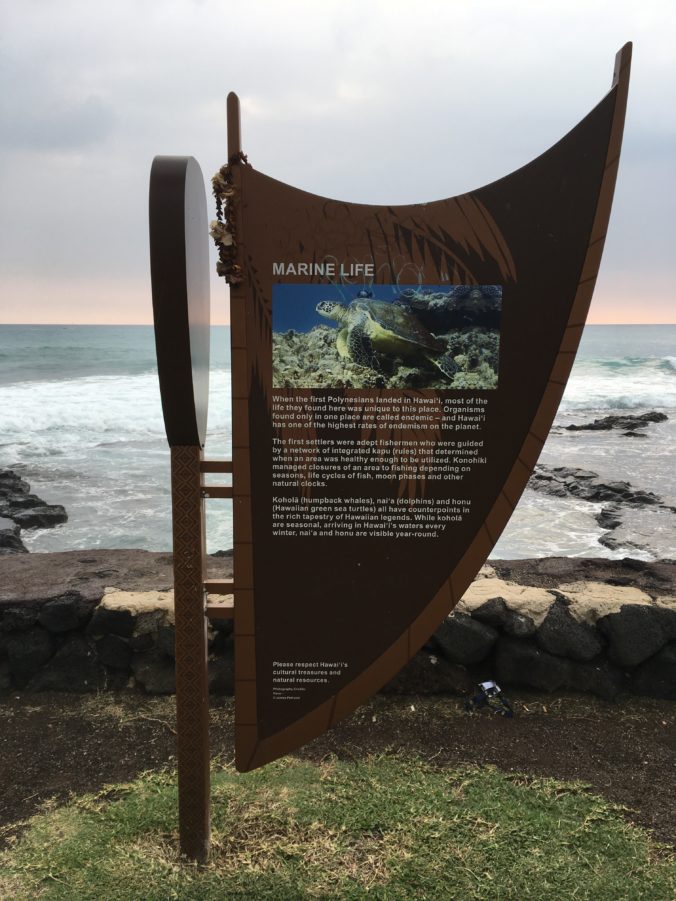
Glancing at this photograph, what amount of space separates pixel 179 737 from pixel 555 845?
5.08 feet

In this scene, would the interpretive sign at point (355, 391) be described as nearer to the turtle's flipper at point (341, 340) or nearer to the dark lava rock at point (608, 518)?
the turtle's flipper at point (341, 340)

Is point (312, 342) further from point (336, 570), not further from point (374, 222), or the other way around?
point (336, 570)

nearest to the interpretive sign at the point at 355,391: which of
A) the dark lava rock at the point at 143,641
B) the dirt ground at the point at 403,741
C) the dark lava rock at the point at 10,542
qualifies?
the dirt ground at the point at 403,741

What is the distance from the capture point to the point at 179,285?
2.16 metres

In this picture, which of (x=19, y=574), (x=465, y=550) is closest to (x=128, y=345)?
(x=19, y=574)

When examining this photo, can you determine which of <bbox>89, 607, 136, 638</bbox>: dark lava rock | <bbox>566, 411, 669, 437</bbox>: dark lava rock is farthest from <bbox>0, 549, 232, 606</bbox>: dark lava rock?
<bbox>566, 411, 669, 437</bbox>: dark lava rock

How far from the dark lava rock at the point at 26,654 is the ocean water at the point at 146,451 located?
15.0 ft

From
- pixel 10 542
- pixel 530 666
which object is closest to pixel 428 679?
pixel 530 666

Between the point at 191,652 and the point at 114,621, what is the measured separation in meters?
1.68

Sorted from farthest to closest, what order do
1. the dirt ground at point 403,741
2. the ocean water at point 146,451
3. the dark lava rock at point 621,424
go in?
the dark lava rock at point 621,424, the ocean water at point 146,451, the dirt ground at point 403,741

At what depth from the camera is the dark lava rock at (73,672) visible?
4000 millimetres

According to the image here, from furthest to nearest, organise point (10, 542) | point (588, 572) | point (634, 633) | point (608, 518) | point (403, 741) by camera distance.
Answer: point (608, 518), point (10, 542), point (588, 572), point (634, 633), point (403, 741)

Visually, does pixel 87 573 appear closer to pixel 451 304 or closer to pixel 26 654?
pixel 26 654

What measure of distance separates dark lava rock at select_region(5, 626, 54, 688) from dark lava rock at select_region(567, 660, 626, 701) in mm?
3057
